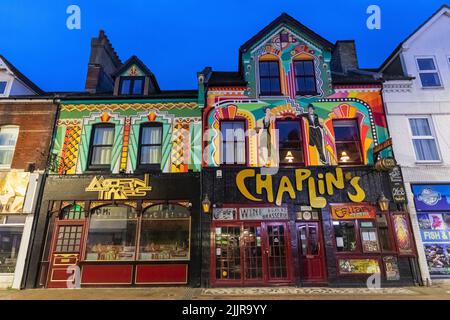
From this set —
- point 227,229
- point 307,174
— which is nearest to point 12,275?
point 227,229

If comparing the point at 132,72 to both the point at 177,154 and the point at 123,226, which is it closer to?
the point at 177,154

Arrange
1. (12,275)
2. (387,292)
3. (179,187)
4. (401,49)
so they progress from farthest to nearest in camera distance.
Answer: (401,49)
(179,187)
(12,275)
(387,292)

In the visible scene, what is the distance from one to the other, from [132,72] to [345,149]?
10.6 metres

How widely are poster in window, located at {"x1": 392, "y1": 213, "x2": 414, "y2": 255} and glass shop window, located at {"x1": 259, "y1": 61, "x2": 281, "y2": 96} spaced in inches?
280

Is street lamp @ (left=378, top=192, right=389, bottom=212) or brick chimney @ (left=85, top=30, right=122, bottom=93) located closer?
street lamp @ (left=378, top=192, right=389, bottom=212)

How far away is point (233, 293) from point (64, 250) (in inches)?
277

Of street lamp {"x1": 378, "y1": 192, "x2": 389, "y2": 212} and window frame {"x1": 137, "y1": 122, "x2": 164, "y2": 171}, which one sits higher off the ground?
window frame {"x1": 137, "y1": 122, "x2": 164, "y2": 171}

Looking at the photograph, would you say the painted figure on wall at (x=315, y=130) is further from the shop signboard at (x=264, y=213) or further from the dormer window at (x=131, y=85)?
the dormer window at (x=131, y=85)

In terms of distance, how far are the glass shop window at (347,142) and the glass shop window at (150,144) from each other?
25.7ft

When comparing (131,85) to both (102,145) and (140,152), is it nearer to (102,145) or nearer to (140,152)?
(102,145)

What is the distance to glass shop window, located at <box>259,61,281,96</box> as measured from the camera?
13.5 meters

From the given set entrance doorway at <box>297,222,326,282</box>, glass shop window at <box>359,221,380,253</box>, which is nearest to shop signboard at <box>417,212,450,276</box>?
glass shop window at <box>359,221,380,253</box>

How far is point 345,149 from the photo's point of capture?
12.8 metres

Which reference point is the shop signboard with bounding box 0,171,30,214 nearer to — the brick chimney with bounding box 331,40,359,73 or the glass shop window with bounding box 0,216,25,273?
the glass shop window with bounding box 0,216,25,273
